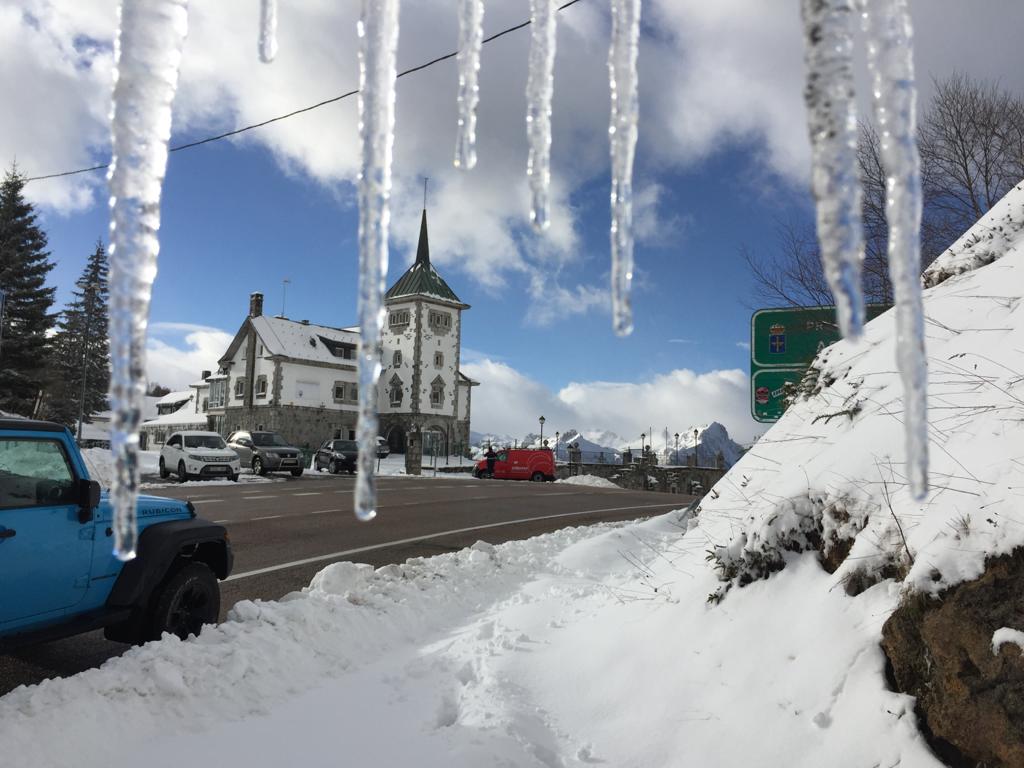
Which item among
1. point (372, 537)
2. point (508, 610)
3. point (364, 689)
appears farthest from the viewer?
point (372, 537)

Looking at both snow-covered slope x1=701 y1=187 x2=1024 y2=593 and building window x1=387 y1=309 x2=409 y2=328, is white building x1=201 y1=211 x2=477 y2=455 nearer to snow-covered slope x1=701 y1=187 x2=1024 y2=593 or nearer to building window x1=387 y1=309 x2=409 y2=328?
building window x1=387 y1=309 x2=409 y2=328

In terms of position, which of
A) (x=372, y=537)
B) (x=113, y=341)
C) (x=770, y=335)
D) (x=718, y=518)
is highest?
(x=770, y=335)

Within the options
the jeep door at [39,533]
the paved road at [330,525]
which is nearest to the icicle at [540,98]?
the jeep door at [39,533]

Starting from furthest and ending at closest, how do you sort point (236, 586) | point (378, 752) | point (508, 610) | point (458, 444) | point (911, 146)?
1. point (458, 444)
2. point (236, 586)
3. point (508, 610)
4. point (378, 752)
5. point (911, 146)

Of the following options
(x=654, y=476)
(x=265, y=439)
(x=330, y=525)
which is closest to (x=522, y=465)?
(x=265, y=439)

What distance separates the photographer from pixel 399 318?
5050 cm

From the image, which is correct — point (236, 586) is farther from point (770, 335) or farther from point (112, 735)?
point (770, 335)

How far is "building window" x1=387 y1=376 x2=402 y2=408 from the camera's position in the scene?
1949 inches

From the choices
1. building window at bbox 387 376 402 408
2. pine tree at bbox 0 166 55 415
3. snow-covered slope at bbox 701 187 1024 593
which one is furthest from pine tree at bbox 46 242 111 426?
snow-covered slope at bbox 701 187 1024 593

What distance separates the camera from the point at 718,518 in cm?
585

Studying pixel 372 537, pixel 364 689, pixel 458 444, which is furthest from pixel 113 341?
pixel 458 444

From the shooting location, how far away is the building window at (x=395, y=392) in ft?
162

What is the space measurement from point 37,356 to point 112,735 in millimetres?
39426

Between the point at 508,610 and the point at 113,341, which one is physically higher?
the point at 113,341
